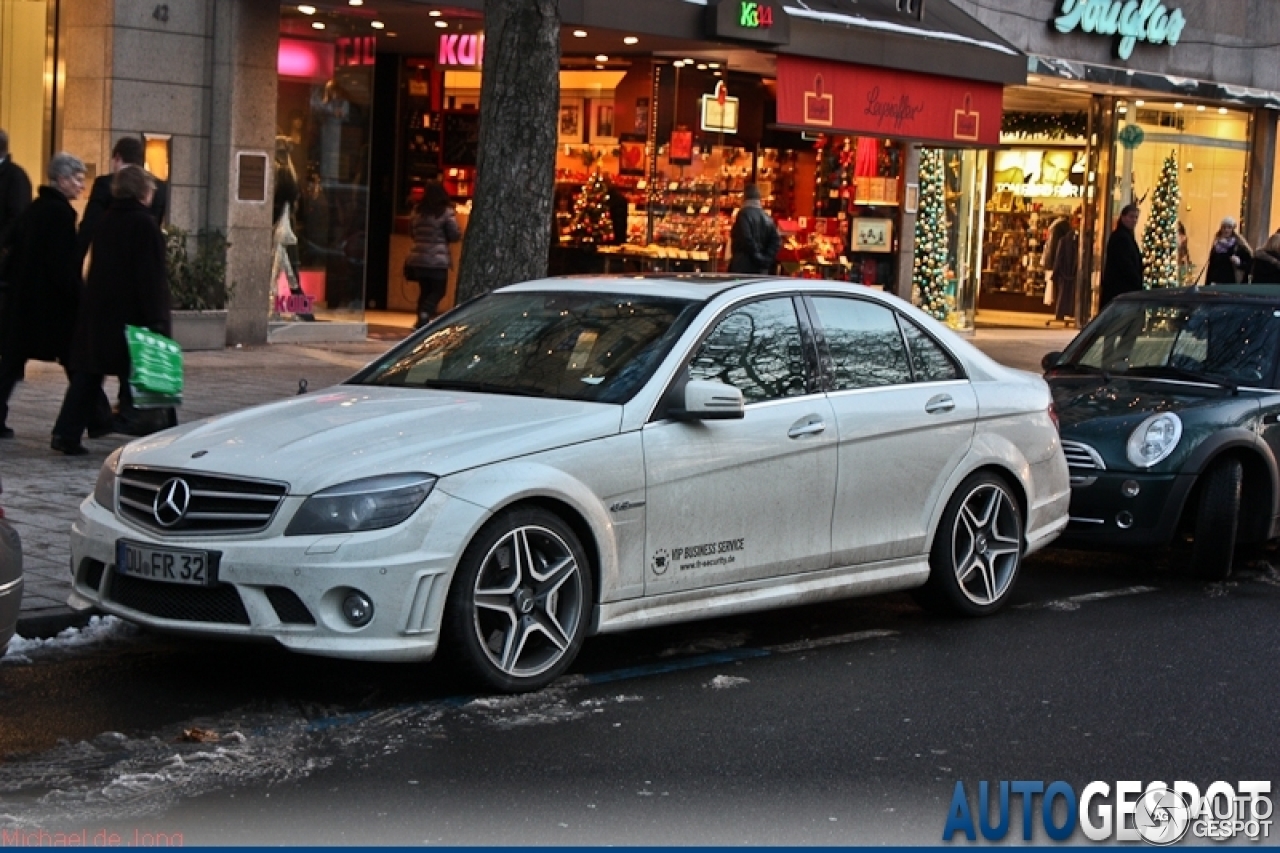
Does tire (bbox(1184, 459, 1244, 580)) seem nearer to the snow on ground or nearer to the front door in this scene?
the front door

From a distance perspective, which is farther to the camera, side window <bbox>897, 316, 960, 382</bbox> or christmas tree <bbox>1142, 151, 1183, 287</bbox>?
christmas tree <bbox>1142, 151, 1183, 287</bbox>

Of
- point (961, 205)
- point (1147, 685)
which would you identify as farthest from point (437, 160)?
point (1147, 685)

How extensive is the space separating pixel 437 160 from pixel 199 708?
18096 mm

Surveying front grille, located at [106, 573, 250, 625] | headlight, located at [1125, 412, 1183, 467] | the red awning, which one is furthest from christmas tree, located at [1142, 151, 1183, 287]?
front grille, located at [106, 573, 250, 625]

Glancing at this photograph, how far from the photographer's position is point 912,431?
8.20m

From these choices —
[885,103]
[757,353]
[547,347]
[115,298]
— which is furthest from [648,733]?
[885,103]

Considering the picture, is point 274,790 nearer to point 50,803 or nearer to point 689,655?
point 50,803

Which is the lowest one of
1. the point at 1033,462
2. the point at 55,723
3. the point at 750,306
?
the point at 55,723

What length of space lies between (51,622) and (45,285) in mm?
4604

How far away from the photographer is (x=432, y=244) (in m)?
20.2

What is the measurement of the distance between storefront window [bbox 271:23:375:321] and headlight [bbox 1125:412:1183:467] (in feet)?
35.8

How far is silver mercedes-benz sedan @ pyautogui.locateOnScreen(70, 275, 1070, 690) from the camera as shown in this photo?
6.38 meters

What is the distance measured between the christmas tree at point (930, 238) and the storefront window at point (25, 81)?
12.5m

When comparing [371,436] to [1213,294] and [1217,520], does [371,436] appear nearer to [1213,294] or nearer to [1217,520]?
[1217,520]
